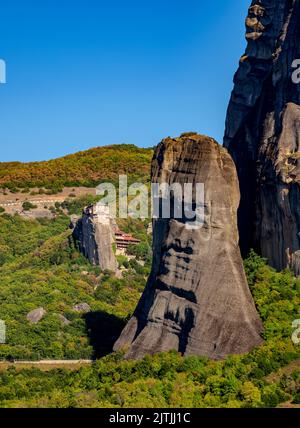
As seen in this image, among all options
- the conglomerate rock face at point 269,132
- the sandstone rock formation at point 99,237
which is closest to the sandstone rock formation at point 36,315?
the sandstone rock formation at point 99,237

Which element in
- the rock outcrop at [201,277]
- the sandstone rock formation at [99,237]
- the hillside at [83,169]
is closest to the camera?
the rock outcrop at [201,277]

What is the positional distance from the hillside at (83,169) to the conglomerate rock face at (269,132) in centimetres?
4211

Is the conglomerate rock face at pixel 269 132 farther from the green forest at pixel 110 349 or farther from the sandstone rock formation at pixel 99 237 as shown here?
the sandstone rock formation at pixel 99 237

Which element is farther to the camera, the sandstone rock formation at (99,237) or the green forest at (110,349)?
the sandstone rock formation at (99,237)

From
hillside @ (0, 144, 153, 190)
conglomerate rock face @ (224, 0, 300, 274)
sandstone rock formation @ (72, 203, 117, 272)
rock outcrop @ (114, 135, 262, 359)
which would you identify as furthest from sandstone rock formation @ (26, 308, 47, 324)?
hillside @ (0, 144, 153, 190)

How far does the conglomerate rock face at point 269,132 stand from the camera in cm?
6662

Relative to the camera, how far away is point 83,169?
136 metres

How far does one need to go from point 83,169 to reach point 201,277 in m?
74.2

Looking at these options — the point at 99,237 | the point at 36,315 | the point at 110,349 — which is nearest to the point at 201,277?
the point at 110,349

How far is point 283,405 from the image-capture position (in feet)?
185

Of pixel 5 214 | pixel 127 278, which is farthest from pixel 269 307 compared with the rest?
pixel 5 214

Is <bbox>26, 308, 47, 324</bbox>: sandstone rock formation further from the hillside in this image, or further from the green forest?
the hillside

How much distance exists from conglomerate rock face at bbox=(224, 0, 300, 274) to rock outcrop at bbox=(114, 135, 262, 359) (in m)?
3.36
